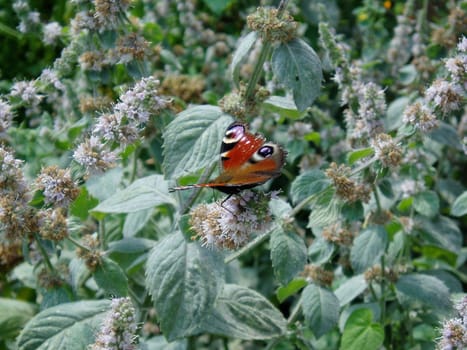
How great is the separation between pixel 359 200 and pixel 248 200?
58 cm

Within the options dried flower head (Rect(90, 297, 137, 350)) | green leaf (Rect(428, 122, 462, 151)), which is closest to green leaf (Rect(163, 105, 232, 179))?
dried flower head (Rect(90, 297, 137, 350))

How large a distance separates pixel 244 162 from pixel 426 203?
1.19 meters

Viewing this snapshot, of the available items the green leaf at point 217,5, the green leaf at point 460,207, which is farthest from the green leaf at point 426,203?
the green leaf at point 217,5

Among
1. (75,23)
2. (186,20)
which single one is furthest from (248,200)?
(186,20)

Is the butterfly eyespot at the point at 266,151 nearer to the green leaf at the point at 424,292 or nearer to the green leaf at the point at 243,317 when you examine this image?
the green leaf at the point at 243,317

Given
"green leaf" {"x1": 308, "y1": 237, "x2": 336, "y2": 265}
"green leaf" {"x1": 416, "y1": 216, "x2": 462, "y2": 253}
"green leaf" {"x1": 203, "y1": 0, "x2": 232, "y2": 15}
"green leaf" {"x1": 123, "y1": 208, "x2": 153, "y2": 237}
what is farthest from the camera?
"green leaf" {"x1": 203, "y1": 0, "x2": 232, "y2": 15}

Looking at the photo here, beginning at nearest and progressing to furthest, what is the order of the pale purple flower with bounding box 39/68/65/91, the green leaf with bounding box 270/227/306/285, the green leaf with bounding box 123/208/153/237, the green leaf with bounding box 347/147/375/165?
the green leaf with bounding box 270/227/306/285
the green leaf with bounding box 347/147/375/165
the green leaf with bounding box 123/208/153/237
the pale purple flower with bounding box 39/68/65/91

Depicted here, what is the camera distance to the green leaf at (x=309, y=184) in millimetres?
1955

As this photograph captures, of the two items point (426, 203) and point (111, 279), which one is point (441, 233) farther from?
point (111, 279)

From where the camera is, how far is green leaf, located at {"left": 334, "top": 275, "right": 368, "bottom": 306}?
224 centimetres

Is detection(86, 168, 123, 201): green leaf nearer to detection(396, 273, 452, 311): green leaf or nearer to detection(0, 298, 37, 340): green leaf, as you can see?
detection(0, 298, 37, 340): green leaf

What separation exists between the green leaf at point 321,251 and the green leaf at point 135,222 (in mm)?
591

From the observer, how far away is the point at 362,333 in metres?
1.99

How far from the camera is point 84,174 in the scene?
6.03 ft
